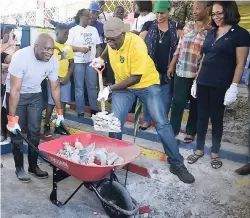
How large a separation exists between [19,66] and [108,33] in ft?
2.87

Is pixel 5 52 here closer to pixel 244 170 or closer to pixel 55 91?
pixel 55 91

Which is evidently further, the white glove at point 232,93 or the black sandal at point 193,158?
the black sandal at point 193,158

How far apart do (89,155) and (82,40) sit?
2.29m

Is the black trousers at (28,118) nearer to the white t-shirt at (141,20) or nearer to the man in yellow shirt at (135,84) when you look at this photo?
the man in yellow shirt at (135,84)

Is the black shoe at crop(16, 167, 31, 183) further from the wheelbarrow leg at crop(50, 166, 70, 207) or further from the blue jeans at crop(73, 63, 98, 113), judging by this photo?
the blue jeans at crop(73, 63, 98, 113)

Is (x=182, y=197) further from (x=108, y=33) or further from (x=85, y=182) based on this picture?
(x=108, y=33)

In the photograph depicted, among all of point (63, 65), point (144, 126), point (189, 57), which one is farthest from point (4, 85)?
point (189, 57)

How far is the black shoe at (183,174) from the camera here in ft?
9.48

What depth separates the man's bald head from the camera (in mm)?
2734

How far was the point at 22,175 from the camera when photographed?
3.07 meters

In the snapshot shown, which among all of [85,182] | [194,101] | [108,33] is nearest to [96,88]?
[194,101]

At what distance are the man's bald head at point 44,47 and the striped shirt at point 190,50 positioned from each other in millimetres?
1371

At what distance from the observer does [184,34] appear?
3230mm

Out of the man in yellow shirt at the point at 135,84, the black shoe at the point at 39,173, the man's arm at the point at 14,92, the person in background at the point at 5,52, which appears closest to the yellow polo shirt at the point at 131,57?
the man in yellow shirt at the point at 135,84
